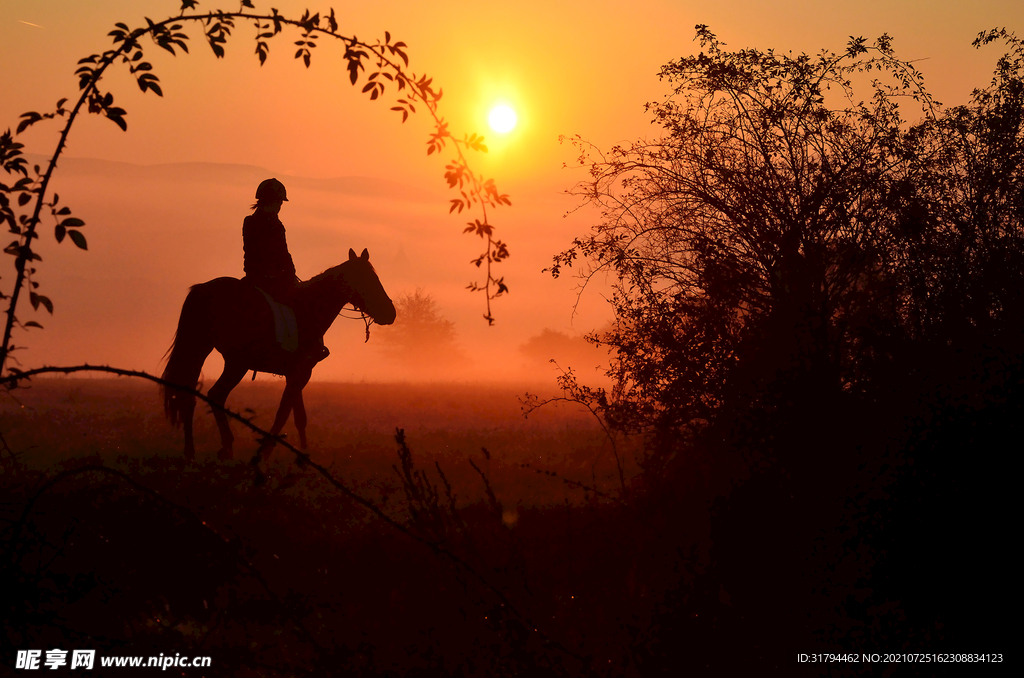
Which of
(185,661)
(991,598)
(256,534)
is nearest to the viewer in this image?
(185,661)

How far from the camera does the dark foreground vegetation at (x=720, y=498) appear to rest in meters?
3.64

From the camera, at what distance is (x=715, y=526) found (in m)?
4.84

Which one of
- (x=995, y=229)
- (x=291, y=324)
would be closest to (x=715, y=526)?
(x=995, y=229)

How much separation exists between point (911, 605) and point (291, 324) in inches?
303

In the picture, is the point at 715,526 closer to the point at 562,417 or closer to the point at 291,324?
the point at 291,324

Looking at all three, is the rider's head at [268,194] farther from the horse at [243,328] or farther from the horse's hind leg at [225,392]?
the horse's hind leg at [225,392]

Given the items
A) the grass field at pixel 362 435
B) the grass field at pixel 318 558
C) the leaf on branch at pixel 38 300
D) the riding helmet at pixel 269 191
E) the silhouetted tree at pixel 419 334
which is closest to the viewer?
the leaf on branch at pixel 38 300

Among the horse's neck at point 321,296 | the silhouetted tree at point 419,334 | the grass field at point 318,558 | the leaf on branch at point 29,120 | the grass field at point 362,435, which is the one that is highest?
the silhouetted tree at point 419,334

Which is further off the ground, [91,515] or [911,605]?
[91,515]

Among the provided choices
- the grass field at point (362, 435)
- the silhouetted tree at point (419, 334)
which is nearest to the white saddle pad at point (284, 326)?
the grass field at point (362, 435)

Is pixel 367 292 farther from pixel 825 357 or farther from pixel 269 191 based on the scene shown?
pixel 825 357

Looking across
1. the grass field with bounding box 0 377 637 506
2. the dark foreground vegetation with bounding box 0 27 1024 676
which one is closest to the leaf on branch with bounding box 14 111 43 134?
the dark foreground vegetation with bounding box 0 27 1024 676

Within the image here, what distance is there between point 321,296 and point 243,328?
3.81 ft

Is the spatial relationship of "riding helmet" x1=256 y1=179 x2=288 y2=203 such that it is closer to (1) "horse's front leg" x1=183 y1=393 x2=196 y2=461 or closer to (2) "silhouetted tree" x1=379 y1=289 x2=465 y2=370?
(1) "horse's front leg" x1=183 y1=393 x2=196 y2=461
